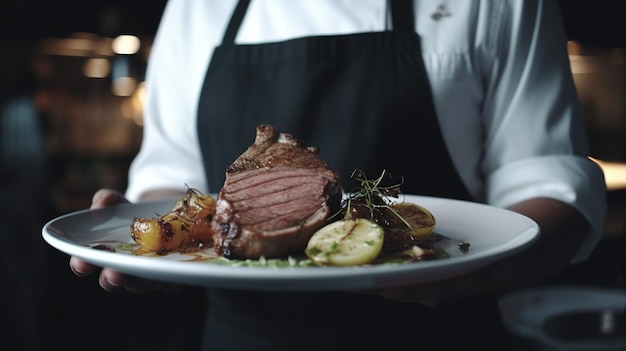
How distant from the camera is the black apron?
74.6 inches

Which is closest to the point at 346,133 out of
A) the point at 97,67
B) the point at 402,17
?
the point at 402,17

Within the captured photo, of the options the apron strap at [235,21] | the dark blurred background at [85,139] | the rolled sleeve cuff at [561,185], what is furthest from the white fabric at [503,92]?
the dark blurred background at [85,139]

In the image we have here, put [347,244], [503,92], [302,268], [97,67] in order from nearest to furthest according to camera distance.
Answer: [302,268] → [347,244] → [503,92] → [97,67]

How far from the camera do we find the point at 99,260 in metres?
1.02

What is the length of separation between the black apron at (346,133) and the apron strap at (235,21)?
0.09m

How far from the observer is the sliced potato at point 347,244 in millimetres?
1077

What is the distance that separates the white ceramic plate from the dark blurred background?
110 inches

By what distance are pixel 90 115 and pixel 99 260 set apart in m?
5.70

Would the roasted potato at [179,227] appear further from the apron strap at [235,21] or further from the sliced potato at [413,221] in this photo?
the apron strap at [235,21]

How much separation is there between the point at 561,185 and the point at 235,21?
48.2 inches

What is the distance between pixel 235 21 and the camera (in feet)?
7.07

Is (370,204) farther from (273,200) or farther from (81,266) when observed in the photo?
(81,266)

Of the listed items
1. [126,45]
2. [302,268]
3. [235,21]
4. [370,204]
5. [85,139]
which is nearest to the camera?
[302,268]

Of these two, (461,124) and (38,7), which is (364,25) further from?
(38,7)
